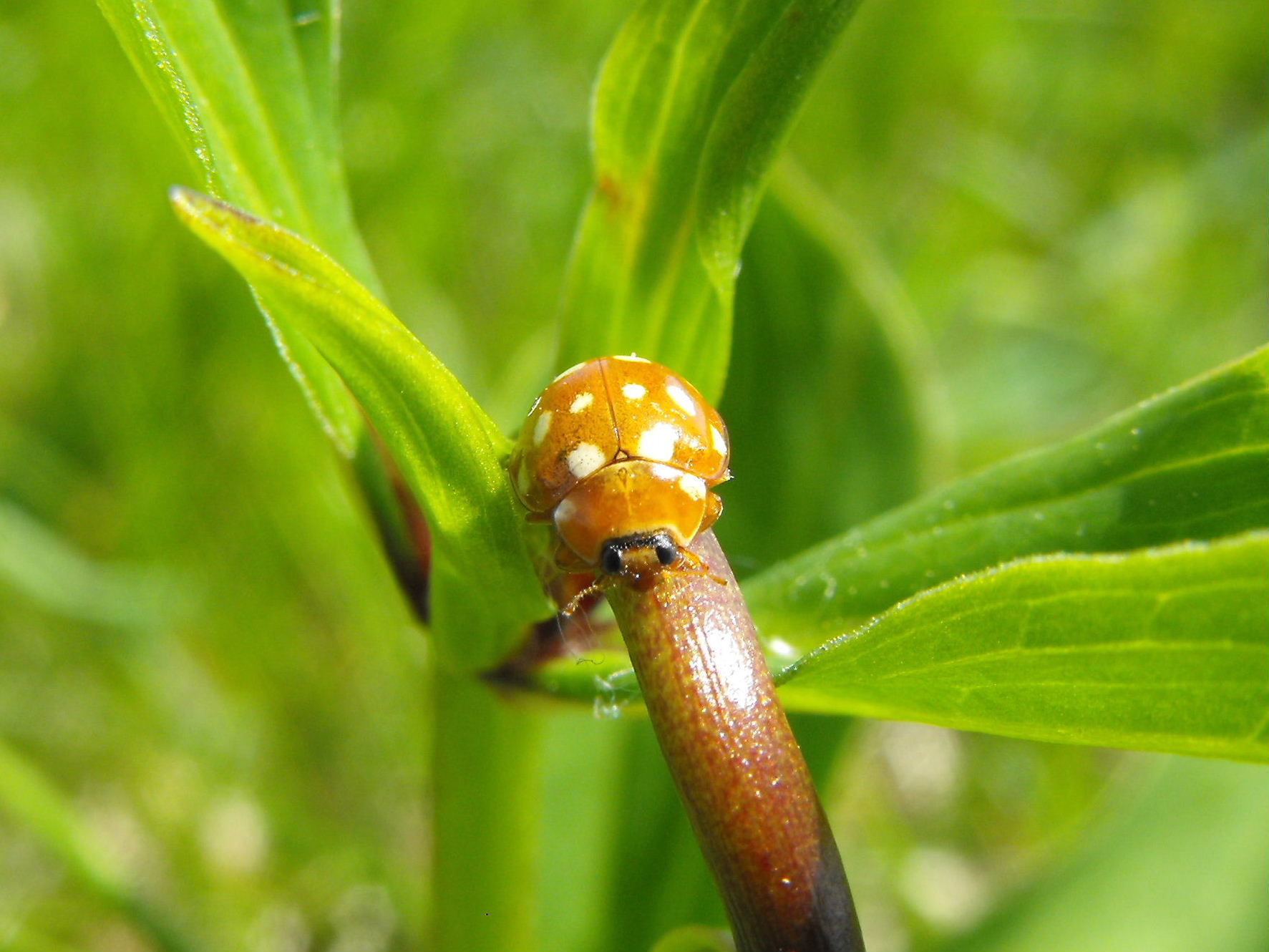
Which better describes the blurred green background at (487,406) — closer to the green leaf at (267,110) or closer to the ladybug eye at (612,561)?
the ladybug eye at (612,561)

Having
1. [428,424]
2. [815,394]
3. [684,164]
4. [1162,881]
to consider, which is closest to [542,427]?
[428,424]

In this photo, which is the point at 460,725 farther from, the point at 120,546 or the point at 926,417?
the point at 120,546

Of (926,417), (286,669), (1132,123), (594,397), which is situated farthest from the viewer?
(1132,123)

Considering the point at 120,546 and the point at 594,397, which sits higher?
the point at 120,546

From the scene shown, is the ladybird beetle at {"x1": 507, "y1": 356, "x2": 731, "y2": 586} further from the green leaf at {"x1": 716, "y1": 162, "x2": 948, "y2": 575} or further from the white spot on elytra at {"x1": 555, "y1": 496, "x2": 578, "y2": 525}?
the green leaf at {"x1": 716, "y1": 162, "x2": 948, "y2": 575}

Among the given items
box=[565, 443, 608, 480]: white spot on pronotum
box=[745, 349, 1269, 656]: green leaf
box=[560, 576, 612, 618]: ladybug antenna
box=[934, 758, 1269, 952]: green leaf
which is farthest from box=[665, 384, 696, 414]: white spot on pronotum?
box=[934, 758, 1269, 952]: green leaf

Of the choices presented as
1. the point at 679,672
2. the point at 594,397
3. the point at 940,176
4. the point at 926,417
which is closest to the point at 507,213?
the point at 940,176
